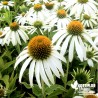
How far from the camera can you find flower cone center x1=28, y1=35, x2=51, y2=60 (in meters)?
1.26

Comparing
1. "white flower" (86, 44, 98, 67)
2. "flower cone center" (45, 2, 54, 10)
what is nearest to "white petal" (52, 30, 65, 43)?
"white flower" (86, 44, 98, 67)

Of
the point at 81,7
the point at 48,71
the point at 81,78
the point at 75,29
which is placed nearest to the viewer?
the point at 48,71

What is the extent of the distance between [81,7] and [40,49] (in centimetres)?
69

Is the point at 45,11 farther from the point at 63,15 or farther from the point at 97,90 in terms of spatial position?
the point at 97,90

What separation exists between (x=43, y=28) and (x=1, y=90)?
640 millimetres

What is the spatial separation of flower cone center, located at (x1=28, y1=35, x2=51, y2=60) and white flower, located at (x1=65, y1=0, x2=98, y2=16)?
2.05 ft

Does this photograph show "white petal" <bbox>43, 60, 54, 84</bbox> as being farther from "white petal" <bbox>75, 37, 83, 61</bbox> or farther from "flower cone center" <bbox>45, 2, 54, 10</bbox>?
"flower cone center" <bbox>45, 2, 54, 10</bbox>

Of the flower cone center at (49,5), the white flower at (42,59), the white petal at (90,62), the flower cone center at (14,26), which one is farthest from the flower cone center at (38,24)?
the white flower at (42,59)

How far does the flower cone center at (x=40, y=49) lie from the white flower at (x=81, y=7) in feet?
2.05

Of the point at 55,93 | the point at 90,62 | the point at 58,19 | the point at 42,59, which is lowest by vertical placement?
the point at 55,93

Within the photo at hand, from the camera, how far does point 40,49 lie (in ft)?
4.15

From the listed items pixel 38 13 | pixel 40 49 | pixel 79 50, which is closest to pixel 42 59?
pixel 40 49

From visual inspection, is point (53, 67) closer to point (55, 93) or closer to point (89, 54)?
point (55, 93)

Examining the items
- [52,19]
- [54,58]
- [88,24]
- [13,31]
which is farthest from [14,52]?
[54,58]
